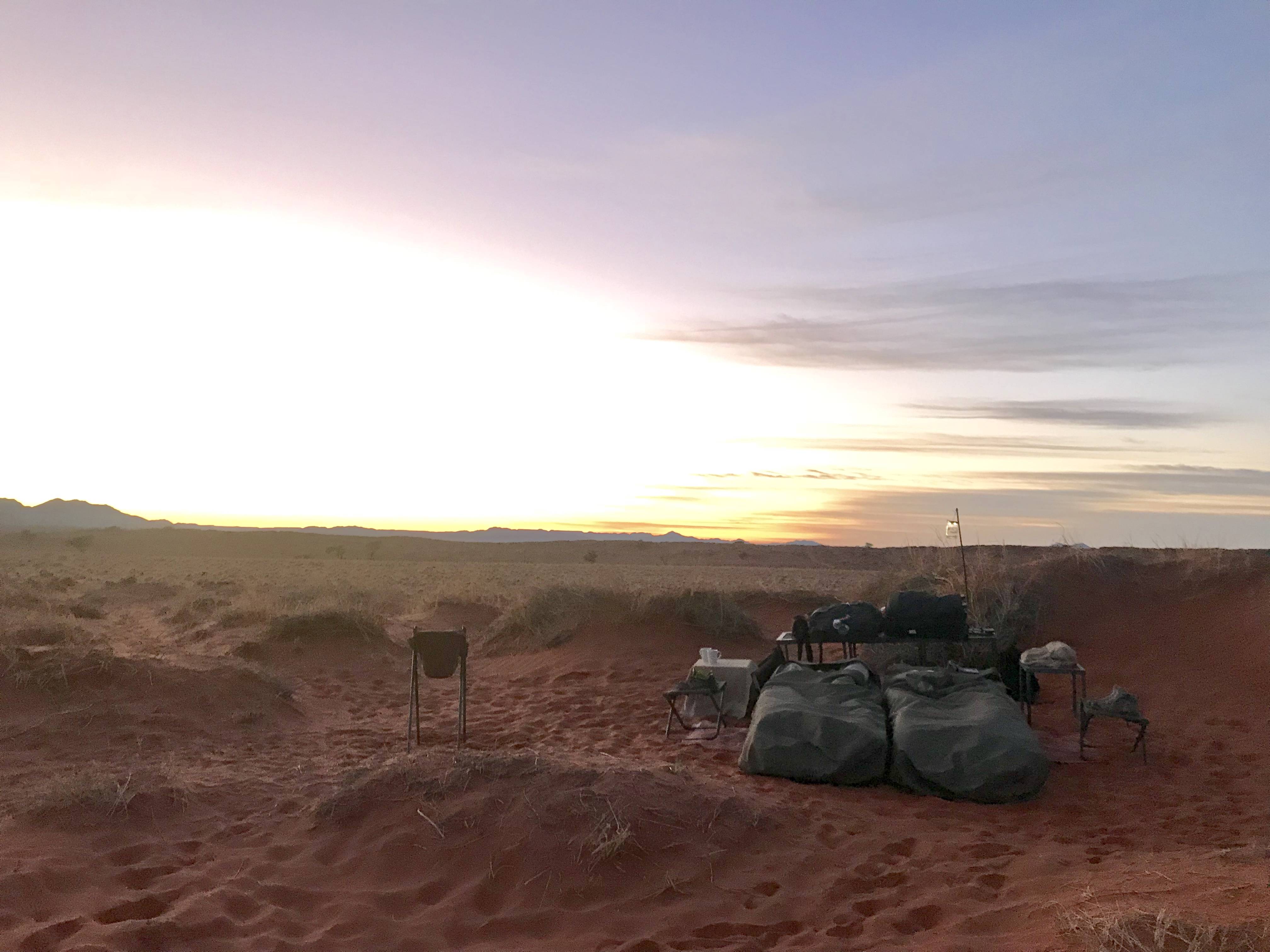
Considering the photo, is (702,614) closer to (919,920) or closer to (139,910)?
(919,920)

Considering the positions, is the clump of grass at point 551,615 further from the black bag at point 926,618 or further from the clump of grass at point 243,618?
the black bag at point 926,618

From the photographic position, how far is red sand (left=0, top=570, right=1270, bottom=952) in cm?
484

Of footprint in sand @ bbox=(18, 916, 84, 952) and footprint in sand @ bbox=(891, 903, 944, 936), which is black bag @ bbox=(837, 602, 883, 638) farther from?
footprint in sand @ bbox=(18, 916, 84, 952)

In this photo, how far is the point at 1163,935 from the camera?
373 centimetres

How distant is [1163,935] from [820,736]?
3.96 meters

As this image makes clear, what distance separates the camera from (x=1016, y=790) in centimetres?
727

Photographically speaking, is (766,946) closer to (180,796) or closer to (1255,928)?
(1255,928)

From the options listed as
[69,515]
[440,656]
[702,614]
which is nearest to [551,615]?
[702,614]

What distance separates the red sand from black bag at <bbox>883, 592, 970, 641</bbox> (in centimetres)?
156

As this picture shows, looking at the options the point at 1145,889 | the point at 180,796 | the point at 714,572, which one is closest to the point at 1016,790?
→ the point at 1145,889

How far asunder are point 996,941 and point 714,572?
38988mm

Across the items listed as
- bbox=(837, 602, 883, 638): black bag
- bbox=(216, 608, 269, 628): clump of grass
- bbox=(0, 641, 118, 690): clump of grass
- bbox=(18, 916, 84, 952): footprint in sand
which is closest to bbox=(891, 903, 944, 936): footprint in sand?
bbox=(18, 916, 84, 952): footprint in sand

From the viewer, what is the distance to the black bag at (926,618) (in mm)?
10289

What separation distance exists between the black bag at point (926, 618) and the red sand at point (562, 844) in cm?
156
